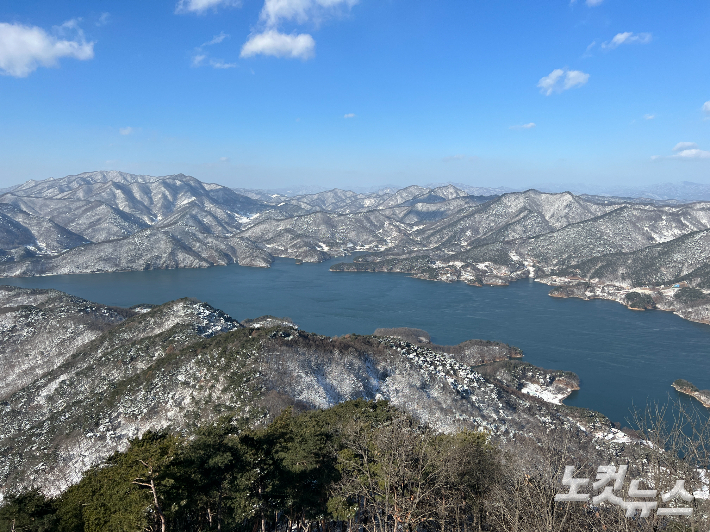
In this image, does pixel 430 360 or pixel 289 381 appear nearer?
pixel 289 381

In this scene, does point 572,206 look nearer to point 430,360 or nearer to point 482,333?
point 482,333

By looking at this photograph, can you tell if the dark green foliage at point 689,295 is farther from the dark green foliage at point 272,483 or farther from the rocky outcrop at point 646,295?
the dark green foliage at point 272,483

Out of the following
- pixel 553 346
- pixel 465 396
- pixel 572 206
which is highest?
pixel 572 206

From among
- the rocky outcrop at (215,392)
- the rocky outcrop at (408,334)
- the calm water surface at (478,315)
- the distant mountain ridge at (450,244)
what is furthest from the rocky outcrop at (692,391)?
the distant mountain ridge at (450,244)

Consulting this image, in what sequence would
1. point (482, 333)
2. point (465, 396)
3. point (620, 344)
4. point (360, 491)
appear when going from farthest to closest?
point (482, 333) → point (620, 344) → point (465, 396) → point (360, 491)

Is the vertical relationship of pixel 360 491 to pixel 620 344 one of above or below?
above

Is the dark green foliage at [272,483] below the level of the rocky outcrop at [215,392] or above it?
above

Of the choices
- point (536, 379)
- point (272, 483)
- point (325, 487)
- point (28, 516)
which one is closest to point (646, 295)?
point (536, 379)

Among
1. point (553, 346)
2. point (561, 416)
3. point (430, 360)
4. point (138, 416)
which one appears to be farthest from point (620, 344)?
point (138, 416)
